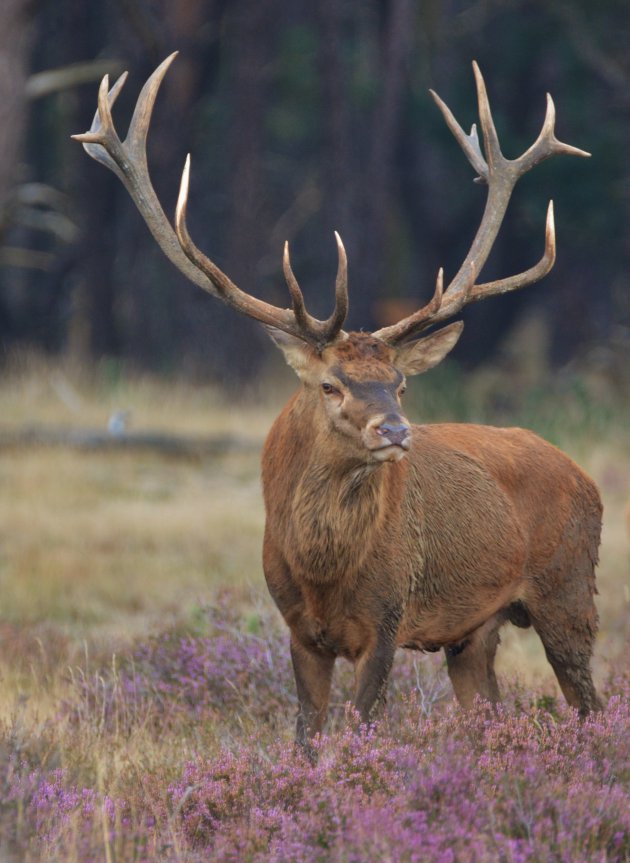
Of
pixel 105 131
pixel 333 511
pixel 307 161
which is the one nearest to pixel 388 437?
pixel 333 511

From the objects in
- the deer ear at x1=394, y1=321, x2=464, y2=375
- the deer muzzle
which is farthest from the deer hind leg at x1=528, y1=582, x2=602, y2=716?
the deer muzzle

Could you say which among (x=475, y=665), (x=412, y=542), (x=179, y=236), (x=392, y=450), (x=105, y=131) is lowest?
(x=475, y=665)

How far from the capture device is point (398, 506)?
5395mm

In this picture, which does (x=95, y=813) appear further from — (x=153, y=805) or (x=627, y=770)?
(x=627, y=770)

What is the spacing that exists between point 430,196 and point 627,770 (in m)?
19.3

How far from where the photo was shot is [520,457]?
5945mm

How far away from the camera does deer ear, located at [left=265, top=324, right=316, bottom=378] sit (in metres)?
5.34

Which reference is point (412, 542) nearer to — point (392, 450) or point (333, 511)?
point (333, 511)

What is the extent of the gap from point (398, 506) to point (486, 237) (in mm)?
1284

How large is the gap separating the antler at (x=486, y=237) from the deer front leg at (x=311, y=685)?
1.16m

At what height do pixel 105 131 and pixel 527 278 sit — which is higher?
pixel 105 131

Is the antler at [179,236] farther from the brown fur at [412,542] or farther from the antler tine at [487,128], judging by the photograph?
the antler tine at [487,128]

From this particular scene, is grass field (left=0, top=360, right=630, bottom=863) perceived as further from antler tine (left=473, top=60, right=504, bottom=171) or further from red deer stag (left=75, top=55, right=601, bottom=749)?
antler tine (left=473, top=60, right=504, bottom=171)

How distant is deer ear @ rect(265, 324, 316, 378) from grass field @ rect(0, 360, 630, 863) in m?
1.25
